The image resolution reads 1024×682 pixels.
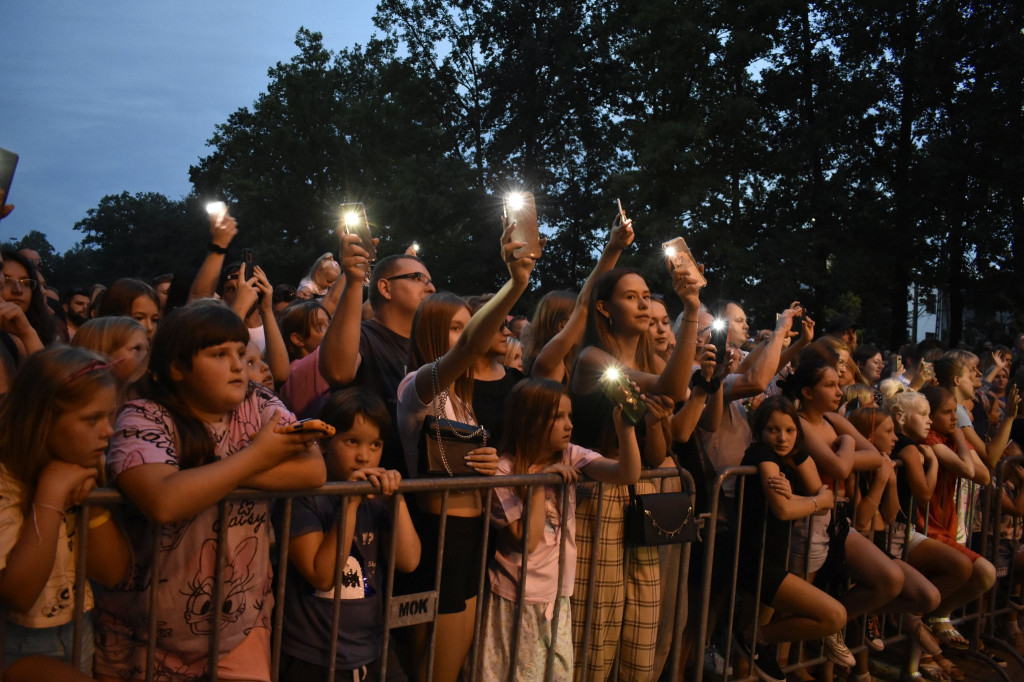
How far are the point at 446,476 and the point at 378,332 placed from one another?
3.72 feet

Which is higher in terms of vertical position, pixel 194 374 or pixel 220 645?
pixel 194 374

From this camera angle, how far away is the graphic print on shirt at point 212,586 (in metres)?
2.71

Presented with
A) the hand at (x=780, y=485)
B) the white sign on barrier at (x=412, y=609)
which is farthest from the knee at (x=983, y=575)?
the white sign on barrier at (x=412, y=609)

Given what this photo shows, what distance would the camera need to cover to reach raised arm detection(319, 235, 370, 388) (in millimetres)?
3652

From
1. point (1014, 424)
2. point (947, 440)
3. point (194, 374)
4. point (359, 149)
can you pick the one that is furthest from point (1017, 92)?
point (194, 374)

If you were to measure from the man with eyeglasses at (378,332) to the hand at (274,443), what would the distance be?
33.5 inches

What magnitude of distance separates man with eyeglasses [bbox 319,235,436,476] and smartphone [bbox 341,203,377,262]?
0.19 feet

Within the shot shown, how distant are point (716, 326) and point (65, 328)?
436cm

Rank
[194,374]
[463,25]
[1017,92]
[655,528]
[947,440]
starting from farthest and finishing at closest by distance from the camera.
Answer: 1. [463,25]
2. [1017,92]
3. [947,440]
4. [655,528]
5. [194,374]

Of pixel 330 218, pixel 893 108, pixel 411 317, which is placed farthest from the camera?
pixel 330 218

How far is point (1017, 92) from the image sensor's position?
22.0m

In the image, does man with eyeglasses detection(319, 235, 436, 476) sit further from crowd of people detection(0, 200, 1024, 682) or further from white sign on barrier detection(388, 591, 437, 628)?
white sign on barrier detection(388, 591, 437, 628)

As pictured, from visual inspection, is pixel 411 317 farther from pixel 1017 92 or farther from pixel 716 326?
pixel 1017 92

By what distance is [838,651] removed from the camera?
500 cm
